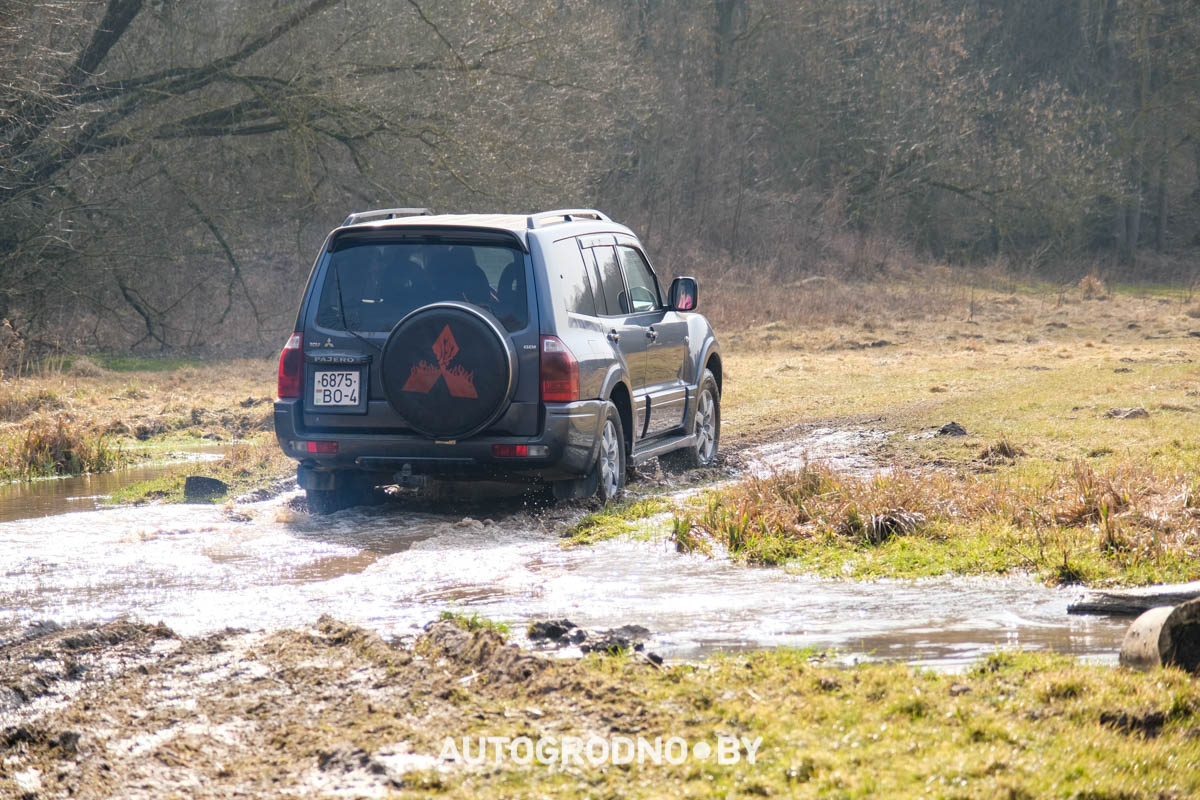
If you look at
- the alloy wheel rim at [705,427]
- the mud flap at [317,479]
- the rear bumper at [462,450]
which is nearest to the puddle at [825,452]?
the alloy wheel rim at [705,427]

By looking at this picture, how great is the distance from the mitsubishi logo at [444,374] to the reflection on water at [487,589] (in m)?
0.88

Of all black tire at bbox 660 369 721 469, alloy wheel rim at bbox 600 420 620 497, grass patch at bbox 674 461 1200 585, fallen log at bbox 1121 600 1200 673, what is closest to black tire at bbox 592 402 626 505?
alloy wheel rim at bbox 600 420 620 497

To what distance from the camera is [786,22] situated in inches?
1526

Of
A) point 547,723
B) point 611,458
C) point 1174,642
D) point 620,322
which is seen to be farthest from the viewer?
point 620,322

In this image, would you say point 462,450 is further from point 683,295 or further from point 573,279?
point 683,295

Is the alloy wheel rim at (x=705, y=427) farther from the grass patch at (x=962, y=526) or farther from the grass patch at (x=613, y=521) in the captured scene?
the grass patch at (x=962, y=526)

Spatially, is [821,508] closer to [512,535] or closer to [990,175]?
[512,535]

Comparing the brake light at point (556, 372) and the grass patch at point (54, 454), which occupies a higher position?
the brake light at point (556, 372)

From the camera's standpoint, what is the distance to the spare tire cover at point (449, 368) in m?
8.45

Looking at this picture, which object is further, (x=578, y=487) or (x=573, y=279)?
(x=573, y=279)

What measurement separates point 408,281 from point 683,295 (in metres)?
2.69

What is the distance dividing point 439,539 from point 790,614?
279 centimetres

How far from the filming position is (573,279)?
9.20 metres

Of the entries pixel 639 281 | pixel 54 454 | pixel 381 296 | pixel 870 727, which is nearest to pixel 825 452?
pixel 639 281
